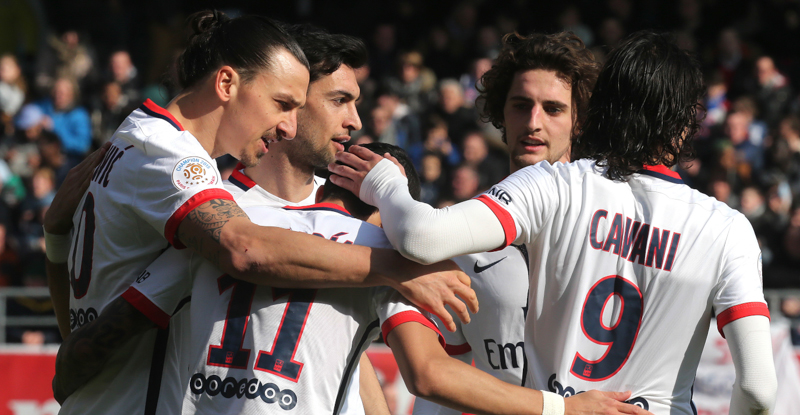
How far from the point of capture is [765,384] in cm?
266

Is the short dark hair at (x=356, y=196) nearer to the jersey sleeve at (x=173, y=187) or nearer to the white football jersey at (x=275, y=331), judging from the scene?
the white football jersey at (x=275, y=331)

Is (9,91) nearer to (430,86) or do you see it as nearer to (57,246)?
(430,86)

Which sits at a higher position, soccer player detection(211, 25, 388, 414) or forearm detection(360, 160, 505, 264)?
soccer player detection(211, 25, 388, 414)

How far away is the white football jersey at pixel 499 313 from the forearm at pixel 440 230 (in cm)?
82

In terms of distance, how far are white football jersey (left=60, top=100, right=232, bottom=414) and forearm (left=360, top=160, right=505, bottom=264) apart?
63 centimetres

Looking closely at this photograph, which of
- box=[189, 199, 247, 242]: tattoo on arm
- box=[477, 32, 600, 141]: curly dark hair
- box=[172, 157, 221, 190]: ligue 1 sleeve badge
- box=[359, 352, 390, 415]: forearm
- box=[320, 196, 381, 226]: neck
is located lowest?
box=[359, 352, 390, 415]: forearm

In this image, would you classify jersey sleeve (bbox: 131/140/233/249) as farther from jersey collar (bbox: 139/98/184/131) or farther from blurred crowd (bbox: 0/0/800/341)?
blurred crowd (bbox: 0/0/800/341)

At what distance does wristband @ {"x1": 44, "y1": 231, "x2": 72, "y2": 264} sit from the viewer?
3467 millimetres

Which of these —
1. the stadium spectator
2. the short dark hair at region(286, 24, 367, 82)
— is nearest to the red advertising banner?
the short dark hair at region(286, 24, 367, 82)

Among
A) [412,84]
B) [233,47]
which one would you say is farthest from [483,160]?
[233,47]

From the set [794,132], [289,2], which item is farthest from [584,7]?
[289,2]

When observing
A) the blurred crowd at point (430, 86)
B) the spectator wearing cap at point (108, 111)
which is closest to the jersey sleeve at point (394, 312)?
the blurred crowd at point (430, 86)

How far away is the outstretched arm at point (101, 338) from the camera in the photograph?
9.14 feet

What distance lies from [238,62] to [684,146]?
174 cm
